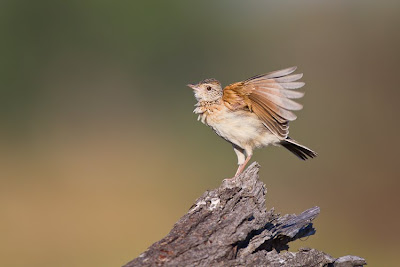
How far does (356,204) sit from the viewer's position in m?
12.3

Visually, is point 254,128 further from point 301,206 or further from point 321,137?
point 321,137

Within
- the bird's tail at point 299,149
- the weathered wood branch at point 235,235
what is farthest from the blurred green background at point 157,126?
the weathered wood branch at point 235,235

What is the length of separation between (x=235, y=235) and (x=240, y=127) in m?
2.14

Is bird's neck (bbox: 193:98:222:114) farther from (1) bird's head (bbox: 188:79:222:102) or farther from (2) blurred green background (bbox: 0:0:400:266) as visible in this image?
(2) blurred green background (bbox: 0:0:400:266)

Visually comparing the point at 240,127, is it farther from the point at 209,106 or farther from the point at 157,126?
the point at 157,126

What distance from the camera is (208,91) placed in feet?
20.7

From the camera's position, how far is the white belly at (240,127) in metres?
6.06

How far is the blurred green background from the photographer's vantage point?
38.4ft

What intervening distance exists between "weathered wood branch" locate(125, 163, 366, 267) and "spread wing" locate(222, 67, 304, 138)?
1071 mm

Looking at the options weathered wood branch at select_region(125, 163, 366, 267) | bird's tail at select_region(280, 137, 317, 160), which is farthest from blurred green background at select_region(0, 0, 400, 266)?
weathered wood branch at select_region(125, 163, 366, 267)

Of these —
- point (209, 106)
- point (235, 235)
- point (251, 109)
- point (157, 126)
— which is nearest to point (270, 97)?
point (251, 109)

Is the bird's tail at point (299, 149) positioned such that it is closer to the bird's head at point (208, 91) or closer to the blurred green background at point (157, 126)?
the bird's head at point (208, 91)

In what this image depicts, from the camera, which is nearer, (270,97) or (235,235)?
(235,235)

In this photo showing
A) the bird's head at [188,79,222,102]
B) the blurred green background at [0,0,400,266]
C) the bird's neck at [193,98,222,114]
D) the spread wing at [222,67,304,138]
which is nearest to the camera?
the spread wing at [222,67,304,138]
